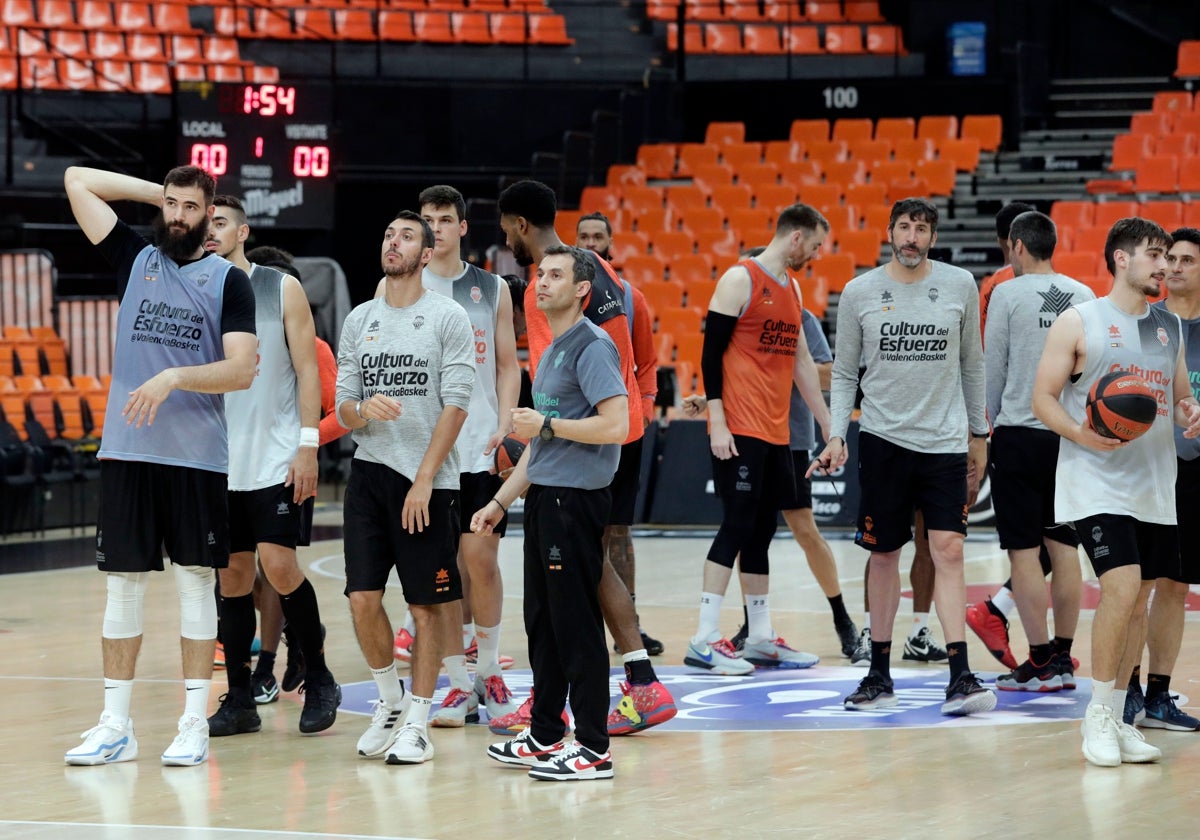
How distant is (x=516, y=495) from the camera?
6.06 metres

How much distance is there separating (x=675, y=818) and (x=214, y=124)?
13219 millimetres

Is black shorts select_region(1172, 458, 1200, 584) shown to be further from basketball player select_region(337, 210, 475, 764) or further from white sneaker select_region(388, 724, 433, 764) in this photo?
white sneaker select_region(388, 724, 433, 764)

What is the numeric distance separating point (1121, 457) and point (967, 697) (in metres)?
1.29

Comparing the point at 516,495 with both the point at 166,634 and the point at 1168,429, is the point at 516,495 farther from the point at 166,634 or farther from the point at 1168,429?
the point at 166,634

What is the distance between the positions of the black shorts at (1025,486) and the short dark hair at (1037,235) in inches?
32.2

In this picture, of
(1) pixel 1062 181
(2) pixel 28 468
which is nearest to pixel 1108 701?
(2) pixel 28 468

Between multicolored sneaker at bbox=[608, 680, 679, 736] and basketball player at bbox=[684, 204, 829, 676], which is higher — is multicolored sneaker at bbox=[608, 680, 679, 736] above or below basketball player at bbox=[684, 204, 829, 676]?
below

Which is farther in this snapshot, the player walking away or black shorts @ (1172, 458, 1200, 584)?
the player walking away

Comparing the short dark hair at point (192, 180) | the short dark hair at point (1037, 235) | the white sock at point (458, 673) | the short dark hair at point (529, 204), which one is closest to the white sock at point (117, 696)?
the white sock at point (458, 673)

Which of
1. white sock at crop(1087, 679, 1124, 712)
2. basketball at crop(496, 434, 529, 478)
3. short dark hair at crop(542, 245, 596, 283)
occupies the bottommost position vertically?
white sock at crop(1087, 679, 1124, 712)

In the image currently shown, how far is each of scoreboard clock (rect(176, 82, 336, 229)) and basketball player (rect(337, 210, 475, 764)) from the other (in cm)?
1103

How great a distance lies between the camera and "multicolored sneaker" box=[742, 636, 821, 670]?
841cm

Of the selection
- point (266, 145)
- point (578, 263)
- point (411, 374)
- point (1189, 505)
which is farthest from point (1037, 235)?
point (266, 145)

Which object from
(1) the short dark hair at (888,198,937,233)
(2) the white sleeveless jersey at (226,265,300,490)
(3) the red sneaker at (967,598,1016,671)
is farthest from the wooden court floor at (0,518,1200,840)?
(1) the short dark hair at (888,198,937,233)
